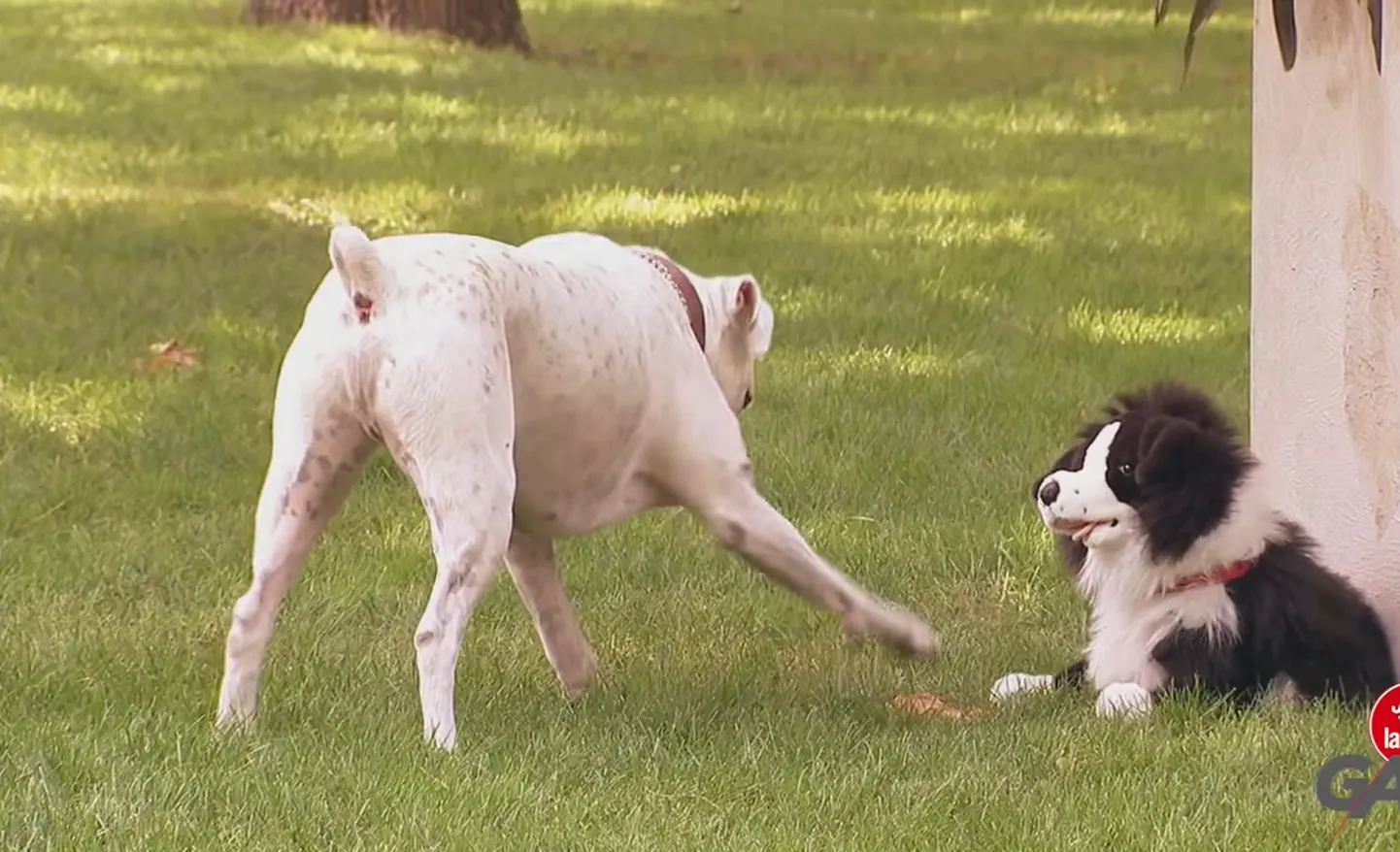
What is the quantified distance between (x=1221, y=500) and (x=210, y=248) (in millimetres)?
6101

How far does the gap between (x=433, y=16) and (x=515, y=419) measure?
11.4 m

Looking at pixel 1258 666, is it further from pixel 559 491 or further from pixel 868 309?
pixel 868 309

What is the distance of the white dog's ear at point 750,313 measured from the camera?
16.5ft

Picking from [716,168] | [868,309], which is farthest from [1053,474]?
[716,168]

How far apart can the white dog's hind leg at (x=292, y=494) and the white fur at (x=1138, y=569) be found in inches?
57.4

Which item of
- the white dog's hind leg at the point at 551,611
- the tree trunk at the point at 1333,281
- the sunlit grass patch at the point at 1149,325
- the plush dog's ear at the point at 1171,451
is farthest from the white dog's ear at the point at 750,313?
the sunlit grass patch at the point at 1149,325

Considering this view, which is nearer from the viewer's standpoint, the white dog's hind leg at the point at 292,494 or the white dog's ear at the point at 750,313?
the white dog's hind leg at the point at 292,494

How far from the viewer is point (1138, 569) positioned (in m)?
4.80

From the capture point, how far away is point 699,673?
17.3 ft

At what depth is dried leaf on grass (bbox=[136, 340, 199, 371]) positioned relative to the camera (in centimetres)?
809

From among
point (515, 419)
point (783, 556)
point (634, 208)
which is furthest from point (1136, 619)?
point (634, 208)

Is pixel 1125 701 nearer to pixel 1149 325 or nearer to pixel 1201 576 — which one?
pixel 1201 576

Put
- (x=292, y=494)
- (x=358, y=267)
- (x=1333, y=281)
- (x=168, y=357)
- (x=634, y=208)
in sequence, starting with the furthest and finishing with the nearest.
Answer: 1. (x=634, y=208)
2. (x=168, y=357)
3. (x=1333, y=281)
4. (x=292, y=494)
5. (x=358, y=267)

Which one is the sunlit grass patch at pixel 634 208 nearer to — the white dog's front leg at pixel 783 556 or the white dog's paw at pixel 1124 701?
the white dog's front leg at pixel 783 556
